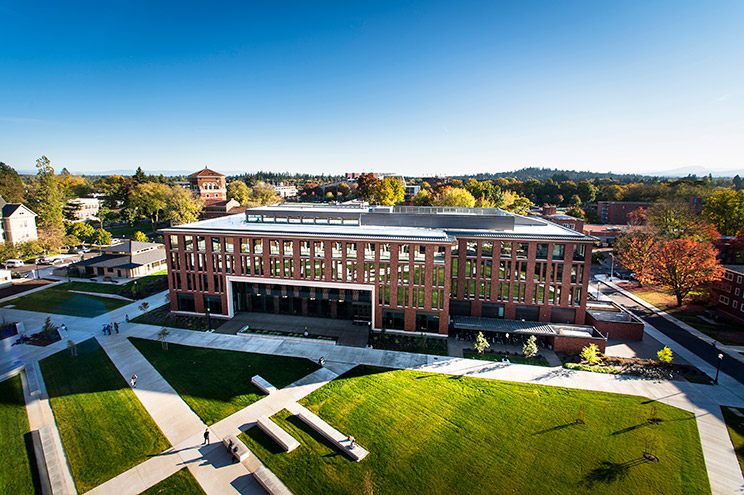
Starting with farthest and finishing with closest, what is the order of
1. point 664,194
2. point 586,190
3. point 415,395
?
point 586,190
point 664,194
point 415,395

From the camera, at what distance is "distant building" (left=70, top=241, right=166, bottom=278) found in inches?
2274

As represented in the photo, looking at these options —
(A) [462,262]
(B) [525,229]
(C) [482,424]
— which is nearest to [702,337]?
(B) [525,229]

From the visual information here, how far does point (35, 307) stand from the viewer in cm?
4472

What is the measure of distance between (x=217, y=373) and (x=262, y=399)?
233 inches

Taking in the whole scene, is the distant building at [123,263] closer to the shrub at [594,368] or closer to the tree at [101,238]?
the tree at [101,238]

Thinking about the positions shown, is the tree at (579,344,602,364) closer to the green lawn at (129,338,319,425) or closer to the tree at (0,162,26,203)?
the green lawn at (129,338,319,425)

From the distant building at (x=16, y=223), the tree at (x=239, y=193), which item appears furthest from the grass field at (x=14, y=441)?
the tree at (x=239, y=193)

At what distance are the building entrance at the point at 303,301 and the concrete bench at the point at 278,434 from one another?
1691 cm

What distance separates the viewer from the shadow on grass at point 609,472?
19344 mm

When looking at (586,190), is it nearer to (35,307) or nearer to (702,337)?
(702,337)

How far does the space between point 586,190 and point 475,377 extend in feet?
443

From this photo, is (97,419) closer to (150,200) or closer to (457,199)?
(457,199)

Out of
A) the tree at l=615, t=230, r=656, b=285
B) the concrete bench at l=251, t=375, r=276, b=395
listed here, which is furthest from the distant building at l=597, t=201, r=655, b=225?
the concrete bench at l=251, t=375, r=276, b=395

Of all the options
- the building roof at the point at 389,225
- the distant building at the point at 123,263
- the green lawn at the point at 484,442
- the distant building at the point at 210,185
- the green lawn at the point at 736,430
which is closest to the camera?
the green lawn at the point at 484,442
